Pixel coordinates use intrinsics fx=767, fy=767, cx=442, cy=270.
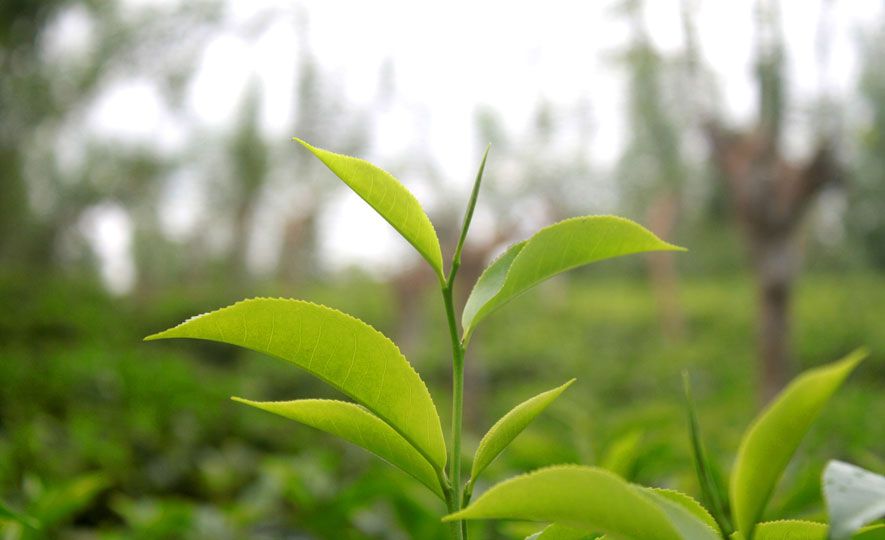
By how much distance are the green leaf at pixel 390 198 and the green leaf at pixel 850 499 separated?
→ 0.58ft

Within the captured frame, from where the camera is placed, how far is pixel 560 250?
358 mm

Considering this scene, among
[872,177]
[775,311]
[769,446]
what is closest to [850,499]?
[769,446]

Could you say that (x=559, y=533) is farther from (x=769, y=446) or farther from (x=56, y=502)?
(x=56, y=502)

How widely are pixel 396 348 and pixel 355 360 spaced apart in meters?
0.02

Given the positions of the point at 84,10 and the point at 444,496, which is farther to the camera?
the point at 84,10

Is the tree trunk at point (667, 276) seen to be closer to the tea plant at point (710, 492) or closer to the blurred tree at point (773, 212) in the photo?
the blurred tree at point (773, 212)

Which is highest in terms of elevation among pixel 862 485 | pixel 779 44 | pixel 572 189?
pixel 779 44

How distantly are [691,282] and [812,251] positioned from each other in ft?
6.19

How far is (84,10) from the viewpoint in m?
5.99

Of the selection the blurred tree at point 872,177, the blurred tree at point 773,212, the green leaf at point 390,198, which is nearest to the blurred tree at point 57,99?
the blurred tree at point 773,212

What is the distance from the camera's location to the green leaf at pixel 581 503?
10.3 inches

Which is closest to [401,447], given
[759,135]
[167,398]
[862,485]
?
[862,485]

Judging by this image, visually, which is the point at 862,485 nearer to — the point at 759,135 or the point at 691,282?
Result: the point at 759,135

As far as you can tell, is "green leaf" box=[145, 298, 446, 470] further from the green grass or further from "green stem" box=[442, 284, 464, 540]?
the green grass
